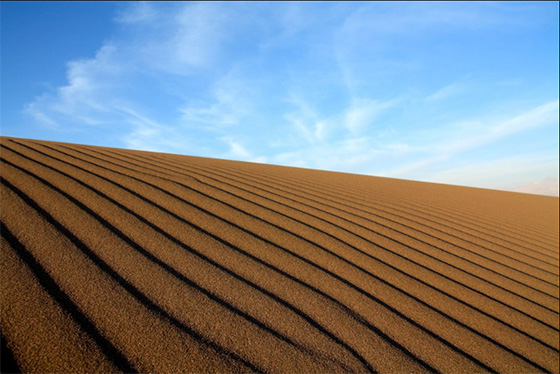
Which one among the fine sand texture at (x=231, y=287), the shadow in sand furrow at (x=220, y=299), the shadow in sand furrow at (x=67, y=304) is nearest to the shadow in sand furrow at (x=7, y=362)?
the fine sand texture at (x=231, y=287)

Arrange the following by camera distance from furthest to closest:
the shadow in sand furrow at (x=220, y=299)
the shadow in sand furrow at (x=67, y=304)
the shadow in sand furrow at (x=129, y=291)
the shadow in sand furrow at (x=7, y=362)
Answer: the shadow in sand furrow at (x=220, y=299), the shadow in sand furrow at (x=129, y=291), the shadow in sand furrow at (x=67, y=304), the shadow in sand furrow at (x=7, y=362)

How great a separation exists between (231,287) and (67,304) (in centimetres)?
58

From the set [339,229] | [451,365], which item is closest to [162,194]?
[339,229]

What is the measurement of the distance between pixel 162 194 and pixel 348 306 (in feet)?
4.83

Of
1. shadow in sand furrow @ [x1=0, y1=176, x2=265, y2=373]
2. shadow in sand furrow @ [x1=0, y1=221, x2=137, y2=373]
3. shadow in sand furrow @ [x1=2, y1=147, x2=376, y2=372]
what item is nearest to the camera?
shadow in sand furrow @ [x1=0, y1=221, x2=137, y2=373]

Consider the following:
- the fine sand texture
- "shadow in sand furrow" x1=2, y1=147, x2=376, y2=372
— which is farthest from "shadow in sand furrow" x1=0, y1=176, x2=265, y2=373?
"shadow in sand furrow" x1=2, y1=147, x2=376, y2=372

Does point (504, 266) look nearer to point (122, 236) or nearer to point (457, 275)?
point (457, 275)

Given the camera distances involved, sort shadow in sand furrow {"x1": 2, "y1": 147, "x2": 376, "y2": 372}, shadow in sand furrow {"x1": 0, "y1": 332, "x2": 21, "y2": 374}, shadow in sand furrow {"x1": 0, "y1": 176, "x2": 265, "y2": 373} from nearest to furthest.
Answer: shadow in sand furrow {"x1": 0, "y1": 332, "x2": 21, "y2": 374} < shadow in sand furrow {"x1": 0, "y1": 176, "x2": 265, "y2": 373} < shadow in sand furrow {"x1": 2, "y1": 147, "x2": 376, "y2": 372}

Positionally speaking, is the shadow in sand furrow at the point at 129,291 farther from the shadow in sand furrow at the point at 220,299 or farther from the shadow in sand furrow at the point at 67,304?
the shadow in sand furrow at the point at 220,299

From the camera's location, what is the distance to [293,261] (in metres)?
1.76

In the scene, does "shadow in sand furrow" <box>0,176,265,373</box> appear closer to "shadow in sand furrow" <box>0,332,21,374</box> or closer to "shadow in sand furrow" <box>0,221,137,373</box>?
"shadow in sand furrow" <box>0,221,137,373</box>

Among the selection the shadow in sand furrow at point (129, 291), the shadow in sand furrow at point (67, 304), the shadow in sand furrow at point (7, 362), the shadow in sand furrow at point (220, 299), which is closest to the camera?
the shadow in sand furrow at point (7, 362)

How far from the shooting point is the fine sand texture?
1.04 metres

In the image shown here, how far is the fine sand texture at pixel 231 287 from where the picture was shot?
1.04m
